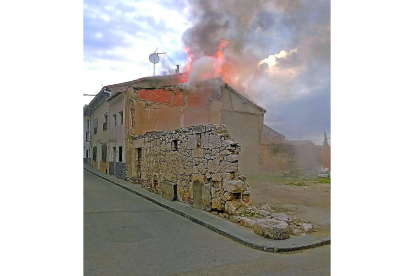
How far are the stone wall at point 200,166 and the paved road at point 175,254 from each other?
100 cm

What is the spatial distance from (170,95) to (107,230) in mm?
9556

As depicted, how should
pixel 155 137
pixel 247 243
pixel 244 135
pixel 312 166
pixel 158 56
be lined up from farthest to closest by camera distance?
pixel 312 166 < pixel 244 135 < pixel 158 56 < pixel 155 137 < pixel 247 243

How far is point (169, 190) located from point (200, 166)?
2.00 m

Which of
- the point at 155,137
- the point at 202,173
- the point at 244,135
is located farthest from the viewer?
the point at 244,135

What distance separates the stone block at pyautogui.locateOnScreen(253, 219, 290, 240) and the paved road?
49 centimetres

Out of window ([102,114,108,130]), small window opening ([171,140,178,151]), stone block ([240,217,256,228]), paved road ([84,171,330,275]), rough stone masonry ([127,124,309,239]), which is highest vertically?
window ([102,114,108,130])

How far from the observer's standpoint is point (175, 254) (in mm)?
4242

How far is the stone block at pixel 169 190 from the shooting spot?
29.1ft

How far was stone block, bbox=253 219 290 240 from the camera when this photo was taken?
193 inches

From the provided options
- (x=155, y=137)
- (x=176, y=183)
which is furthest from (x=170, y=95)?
(x=176, y=183)

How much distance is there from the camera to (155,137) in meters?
10.9

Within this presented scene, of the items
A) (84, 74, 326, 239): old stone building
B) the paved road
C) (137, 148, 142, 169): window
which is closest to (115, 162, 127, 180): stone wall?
(84, 74, 326, 239): old stone building

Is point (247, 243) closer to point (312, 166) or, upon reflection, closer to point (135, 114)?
point (135, 114)

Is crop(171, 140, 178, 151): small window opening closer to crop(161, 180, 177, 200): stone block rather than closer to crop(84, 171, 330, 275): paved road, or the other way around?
crop(161, 180, 177, 200): stone block
